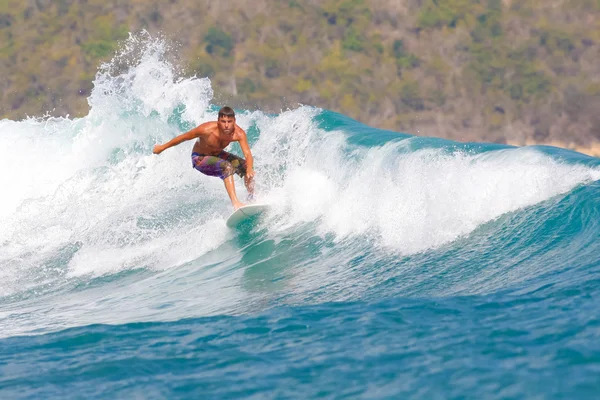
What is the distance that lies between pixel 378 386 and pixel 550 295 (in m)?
1.64

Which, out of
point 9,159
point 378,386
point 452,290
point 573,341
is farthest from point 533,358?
point 9,159

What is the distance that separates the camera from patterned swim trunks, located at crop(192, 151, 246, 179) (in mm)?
8797

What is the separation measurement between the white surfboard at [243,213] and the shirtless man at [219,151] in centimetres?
7

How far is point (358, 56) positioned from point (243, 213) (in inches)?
2097

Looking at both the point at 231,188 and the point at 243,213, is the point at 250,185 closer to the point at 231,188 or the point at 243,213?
the point at 231,188

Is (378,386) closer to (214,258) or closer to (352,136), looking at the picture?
(214,258)

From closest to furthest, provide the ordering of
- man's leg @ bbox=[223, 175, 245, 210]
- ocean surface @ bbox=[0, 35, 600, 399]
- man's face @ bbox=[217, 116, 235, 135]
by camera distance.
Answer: ocean surface @ bbox=[0, 35, 600, 399], man's face @ bbox=[217, 116, 235, 135], man's leg @ bbox=[223, 175, 245, 210]

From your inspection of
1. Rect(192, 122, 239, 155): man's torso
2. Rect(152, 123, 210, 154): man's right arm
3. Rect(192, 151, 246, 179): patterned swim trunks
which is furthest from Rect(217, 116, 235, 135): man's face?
Rect(192, 151, 246, 179): patterned swim trunks

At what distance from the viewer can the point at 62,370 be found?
16.7ft

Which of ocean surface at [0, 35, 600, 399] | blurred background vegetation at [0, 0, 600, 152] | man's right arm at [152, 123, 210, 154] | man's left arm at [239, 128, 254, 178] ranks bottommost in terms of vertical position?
ocean surface at [0, 35, 600, 399]

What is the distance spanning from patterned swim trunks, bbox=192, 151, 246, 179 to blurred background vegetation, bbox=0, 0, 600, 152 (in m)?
45.6

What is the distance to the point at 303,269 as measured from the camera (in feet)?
25.5

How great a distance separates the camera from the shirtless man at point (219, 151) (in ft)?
27.5

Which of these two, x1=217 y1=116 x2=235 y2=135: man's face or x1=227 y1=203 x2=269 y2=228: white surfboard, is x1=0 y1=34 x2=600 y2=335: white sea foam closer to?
x1=227 y1=203 x2=269 y2=228: white surfboard
